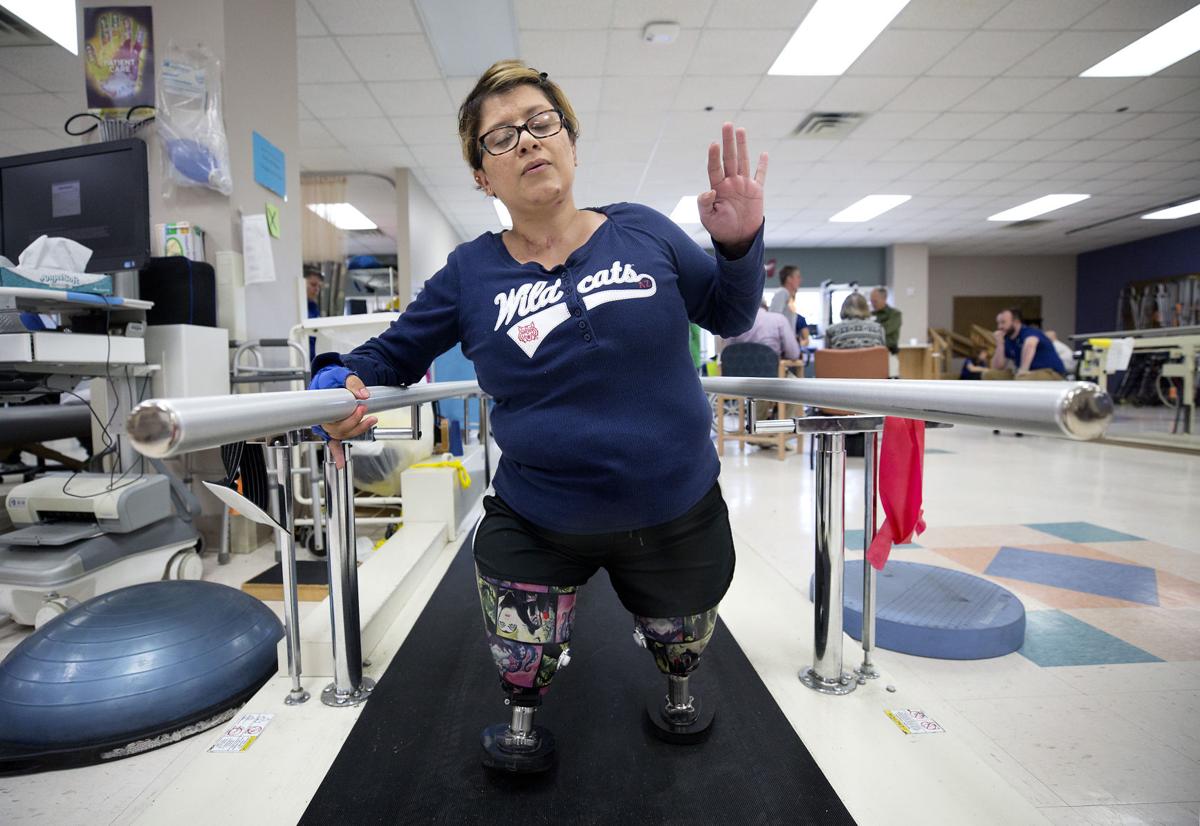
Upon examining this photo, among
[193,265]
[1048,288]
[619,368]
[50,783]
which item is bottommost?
[50,783]

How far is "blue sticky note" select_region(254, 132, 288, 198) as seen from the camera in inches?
114

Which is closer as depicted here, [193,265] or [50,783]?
[50,783]

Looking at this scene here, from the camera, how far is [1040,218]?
928 cm

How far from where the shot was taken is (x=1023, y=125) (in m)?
5.64

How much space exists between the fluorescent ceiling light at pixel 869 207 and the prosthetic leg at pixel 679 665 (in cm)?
833

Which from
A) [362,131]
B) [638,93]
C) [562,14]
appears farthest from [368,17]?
[638,93]

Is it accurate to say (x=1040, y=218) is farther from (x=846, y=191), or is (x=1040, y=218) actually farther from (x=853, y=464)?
(x=853, y=464)

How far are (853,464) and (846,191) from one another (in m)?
4.62

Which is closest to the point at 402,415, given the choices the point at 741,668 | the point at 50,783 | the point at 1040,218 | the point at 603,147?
the point at 50,783

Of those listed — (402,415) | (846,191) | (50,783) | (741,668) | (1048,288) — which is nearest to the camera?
(50,783)

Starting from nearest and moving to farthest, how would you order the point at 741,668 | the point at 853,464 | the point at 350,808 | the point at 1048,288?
1. the point at 350,808
2. the point at 741,668
3. the point at 853,464
4. the point at 1048,288

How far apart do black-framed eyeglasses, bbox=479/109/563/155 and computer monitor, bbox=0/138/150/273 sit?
1854 mm

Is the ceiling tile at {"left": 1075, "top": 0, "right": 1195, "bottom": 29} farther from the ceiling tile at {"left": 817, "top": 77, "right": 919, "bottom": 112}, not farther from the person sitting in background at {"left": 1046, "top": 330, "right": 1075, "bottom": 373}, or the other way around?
the person sitting in background at {"left": 1046, "top": 330, "right": 1075, "bottom": 373}

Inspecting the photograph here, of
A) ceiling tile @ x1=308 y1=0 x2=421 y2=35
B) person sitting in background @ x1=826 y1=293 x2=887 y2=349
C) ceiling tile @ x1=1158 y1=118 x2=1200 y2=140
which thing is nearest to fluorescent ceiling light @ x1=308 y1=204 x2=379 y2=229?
ceiling tile @ x1=308 y1=0 x2=421 y2=35
